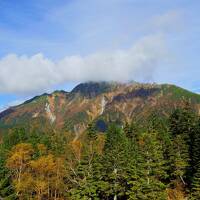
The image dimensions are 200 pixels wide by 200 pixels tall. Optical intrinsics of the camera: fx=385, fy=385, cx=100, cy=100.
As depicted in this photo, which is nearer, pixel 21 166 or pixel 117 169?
pixel 117 169

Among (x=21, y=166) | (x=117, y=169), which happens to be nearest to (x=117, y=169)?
(x=117, y=169)

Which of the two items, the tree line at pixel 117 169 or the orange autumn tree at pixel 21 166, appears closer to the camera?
the tree line at pixel 117 169

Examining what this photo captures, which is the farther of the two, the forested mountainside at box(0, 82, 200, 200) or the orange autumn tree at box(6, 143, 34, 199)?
the orange autumn tree at box(6, 143, 34, 199)

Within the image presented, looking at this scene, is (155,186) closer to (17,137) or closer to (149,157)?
(149,157)

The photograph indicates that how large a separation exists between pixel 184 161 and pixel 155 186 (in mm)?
11859

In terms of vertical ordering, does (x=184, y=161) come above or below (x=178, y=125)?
below

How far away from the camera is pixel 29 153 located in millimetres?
80812

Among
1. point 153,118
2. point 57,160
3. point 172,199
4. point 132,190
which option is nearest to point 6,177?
point 57,160

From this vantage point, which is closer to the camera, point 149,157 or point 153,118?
point 149,157

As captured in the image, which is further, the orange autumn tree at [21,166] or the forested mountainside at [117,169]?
the orange autumn tree at [21,166]

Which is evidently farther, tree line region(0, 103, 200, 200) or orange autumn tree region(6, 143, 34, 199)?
orange autumn tree region(6, 143, 34, 199)

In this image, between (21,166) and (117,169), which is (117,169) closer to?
(117,169)

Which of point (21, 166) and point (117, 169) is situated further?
point (21, 166)

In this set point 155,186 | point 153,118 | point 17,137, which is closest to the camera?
point 155,186
